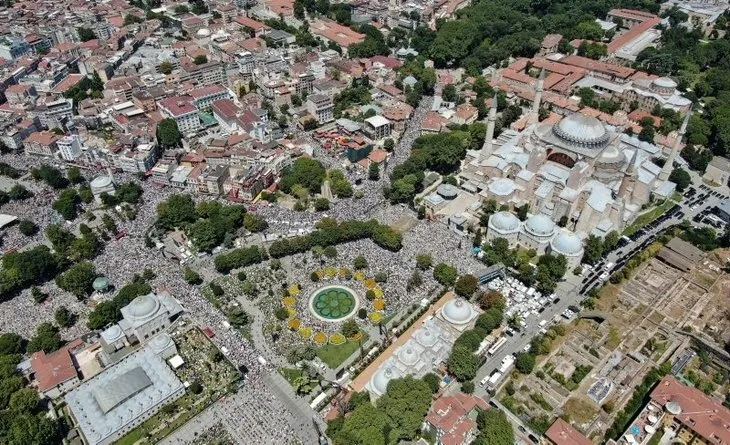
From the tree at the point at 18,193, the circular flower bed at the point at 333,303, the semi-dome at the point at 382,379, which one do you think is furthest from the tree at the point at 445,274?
the tree at the point at 18,193

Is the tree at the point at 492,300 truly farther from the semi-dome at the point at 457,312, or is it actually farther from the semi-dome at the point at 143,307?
the semi-dome at the point at 143,307

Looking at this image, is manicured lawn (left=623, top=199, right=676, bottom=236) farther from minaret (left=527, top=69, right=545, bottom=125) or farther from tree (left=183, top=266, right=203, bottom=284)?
tree (left=183, top=266, right=203, bottom=284)

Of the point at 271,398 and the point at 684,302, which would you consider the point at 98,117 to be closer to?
the point at 271,398

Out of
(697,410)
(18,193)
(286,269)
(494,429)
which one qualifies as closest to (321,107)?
(286,269)

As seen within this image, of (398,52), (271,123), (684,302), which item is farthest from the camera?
(398,52)

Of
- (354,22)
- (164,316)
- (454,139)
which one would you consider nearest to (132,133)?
(164,316)
